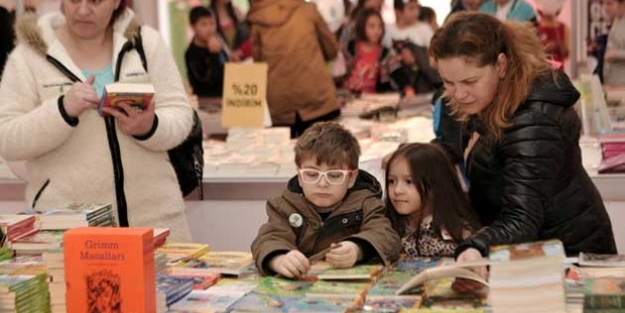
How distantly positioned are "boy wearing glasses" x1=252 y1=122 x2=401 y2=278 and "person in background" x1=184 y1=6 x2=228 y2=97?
12.1ft

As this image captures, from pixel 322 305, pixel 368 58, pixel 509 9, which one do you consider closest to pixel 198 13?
pixel 368 58

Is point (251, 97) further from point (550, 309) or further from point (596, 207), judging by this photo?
point (550, 309)

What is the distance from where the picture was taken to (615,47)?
6.11 meters

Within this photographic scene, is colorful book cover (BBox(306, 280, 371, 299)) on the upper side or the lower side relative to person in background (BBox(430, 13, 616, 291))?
lower

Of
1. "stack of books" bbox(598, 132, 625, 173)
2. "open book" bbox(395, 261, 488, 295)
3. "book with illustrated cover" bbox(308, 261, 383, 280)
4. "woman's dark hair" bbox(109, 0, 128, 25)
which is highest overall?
"woman's dark hair" bbox(109, 0, 128, 25)

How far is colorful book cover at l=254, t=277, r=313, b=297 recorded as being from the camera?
9.34ft

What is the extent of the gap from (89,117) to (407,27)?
3296mm

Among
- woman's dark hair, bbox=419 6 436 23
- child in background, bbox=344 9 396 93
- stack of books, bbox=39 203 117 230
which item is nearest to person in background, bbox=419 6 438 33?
woman's dark hair, bbox=419 6 436 23

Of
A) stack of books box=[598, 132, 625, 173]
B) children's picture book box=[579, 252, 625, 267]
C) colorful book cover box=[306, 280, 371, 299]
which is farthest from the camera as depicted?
stack of books box=[598, 132, 625, 173]

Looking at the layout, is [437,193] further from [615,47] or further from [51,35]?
[615,47]

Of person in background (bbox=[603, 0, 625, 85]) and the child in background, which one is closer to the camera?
person in background (bbox=[603, 0, 625, 85])

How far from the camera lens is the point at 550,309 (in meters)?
2.37

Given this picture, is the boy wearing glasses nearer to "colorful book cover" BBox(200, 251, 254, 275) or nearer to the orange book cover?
"colorful book cover" BBox(200, 251, 254, 275)

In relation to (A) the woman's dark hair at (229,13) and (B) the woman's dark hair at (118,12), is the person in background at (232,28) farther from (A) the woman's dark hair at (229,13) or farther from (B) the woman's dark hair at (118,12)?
(B) the woman's dark hair at (118,12)
